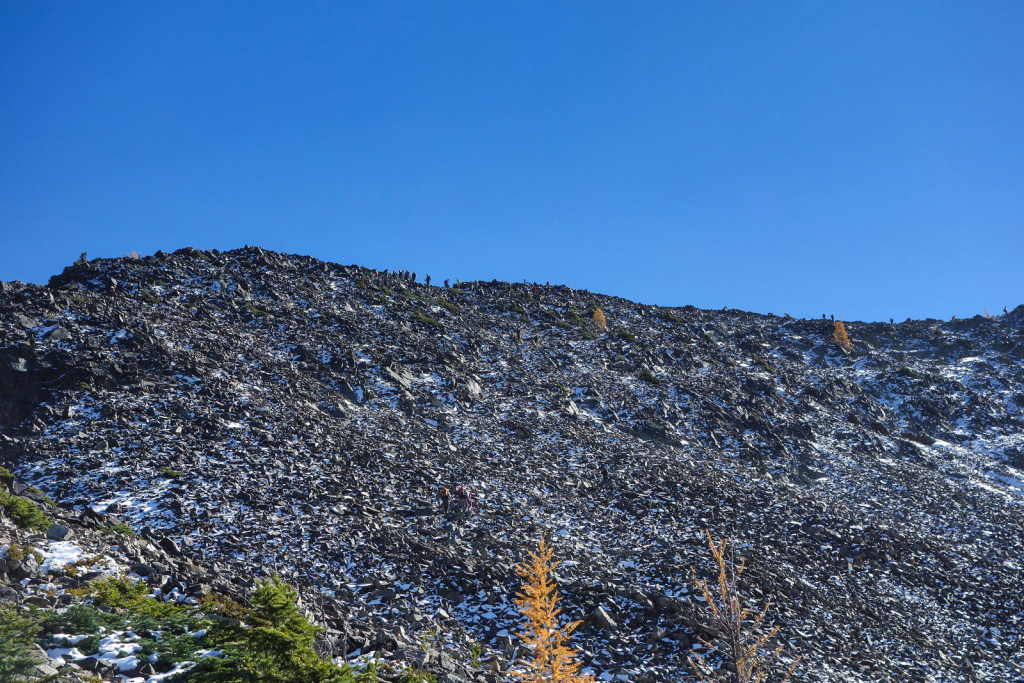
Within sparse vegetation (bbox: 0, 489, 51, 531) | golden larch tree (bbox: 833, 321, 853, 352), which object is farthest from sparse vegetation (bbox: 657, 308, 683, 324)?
sparse vegetation (bbox: 0, 489, 51, 531)

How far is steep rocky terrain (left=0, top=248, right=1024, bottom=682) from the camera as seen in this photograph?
57.0 ft

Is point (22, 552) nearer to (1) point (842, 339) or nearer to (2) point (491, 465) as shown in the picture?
(2) point (491, 465)

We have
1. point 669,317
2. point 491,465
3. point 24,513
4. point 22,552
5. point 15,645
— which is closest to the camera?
point 15,645

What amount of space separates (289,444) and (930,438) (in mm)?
41760

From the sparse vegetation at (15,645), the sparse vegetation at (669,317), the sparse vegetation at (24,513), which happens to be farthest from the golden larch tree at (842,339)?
the sparse vegetation at (15,645)

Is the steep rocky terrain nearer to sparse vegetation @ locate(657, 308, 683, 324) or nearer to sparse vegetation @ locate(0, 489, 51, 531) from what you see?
sparse vegetation @ locate(0, 489, 51, 531)

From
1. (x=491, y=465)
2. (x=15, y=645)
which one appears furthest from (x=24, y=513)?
(x=491, y=465)

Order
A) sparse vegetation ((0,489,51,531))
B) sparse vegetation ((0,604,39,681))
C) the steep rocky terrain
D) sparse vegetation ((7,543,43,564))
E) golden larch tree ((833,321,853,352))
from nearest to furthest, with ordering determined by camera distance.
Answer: sparse vegetation ((0,604,39,681)) < sparse vegetation ((7,543,43,564)) < sparse vegetation ((0,489,51,531)) < the steep rocky terrain < golden larch tree ((833,321,853,352))

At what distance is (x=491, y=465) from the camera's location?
26.9 meters

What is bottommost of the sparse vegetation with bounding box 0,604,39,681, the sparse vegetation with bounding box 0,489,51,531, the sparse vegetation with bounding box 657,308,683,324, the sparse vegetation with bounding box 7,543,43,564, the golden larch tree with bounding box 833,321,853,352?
the sparse vegetation with bounding box 0,604,39,681

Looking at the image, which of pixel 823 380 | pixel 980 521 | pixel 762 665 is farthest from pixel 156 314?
pixel 823 380

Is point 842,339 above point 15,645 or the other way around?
above

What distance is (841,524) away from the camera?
2569cm

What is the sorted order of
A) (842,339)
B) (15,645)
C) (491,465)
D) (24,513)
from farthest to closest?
(842,339)
(491,465)
(24,513)
(15,645)
